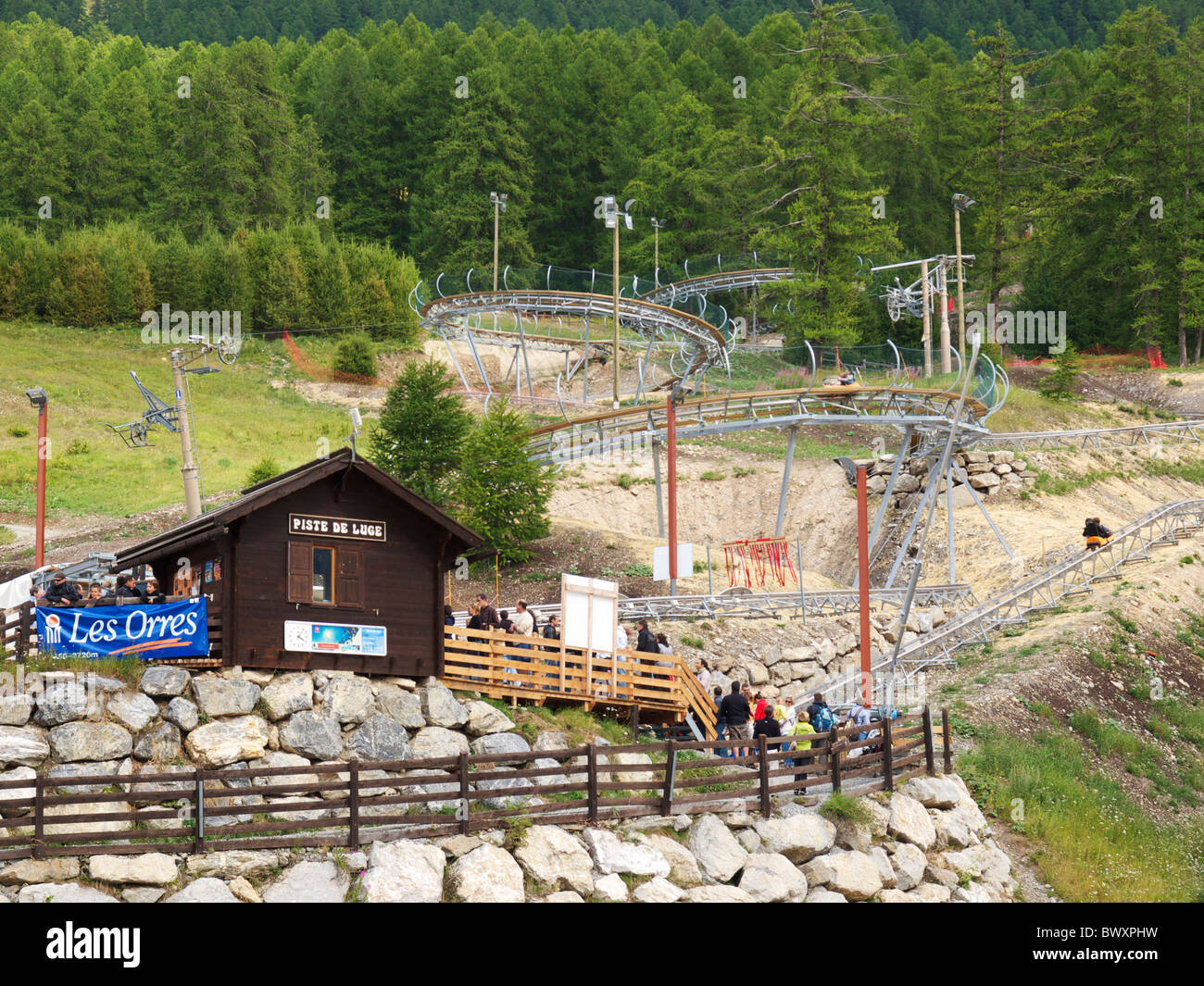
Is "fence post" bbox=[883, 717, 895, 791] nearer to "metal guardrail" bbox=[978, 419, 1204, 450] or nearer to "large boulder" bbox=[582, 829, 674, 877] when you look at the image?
"large boulder" bbox=[582, 829, 674, 877]

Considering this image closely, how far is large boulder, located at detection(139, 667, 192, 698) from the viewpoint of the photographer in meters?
22.5

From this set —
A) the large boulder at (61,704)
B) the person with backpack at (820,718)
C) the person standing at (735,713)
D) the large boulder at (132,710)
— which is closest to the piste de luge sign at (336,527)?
the large boulder at (132,710)

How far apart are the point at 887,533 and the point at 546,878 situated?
3081 cm

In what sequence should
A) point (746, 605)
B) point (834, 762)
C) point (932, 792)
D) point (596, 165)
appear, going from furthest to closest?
point (596, 165) → point (746, 605) → point (932, 792) → point (834, 762)

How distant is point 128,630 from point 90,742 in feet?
8.32

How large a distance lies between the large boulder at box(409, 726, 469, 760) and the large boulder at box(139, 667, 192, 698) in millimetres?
4076

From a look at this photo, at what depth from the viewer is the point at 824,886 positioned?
2288 centimetres

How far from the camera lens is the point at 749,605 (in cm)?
3747

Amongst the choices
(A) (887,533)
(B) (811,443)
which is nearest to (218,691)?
(A) (887,533)

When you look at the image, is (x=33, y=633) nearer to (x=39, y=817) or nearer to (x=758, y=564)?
(x=39, y=817)

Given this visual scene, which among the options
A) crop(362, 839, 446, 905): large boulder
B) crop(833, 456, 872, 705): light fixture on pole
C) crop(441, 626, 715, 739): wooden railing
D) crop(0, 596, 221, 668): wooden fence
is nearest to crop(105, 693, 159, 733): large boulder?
crop(0, 596, 221, 668): wooden fence

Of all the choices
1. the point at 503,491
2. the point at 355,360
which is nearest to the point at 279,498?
the point at 503,491

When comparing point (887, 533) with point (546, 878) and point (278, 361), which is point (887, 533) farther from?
point (278, 361)
